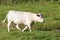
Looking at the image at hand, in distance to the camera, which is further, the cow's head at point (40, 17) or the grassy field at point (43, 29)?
the cow's head at point (40, 17)

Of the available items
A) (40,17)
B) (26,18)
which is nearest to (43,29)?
(40,17)

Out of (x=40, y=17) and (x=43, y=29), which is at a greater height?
(x=40, y=17)

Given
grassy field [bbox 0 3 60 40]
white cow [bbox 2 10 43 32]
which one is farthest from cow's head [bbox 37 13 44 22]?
grassy field [bbox 0 3 60 40]

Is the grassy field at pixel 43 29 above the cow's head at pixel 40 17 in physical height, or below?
below

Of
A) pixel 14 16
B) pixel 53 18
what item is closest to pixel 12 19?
pixel 14 16

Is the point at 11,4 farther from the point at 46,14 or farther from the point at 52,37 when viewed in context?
the point at 52,37

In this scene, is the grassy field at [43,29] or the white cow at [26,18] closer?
the grassy field at [43,29]

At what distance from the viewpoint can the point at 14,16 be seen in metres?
13.4

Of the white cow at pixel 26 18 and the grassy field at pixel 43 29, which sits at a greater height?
the white cow at pixel 26 18

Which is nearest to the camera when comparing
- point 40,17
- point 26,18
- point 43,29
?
point 40,17

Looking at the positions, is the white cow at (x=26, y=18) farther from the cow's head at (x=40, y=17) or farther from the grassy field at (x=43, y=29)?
the grassy field at (x=43, y=29)

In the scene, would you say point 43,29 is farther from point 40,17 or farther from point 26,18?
point 26,18

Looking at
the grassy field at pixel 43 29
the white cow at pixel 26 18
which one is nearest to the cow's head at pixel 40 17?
the white cow at pixel 26 18

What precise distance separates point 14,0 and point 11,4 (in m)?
1.03
